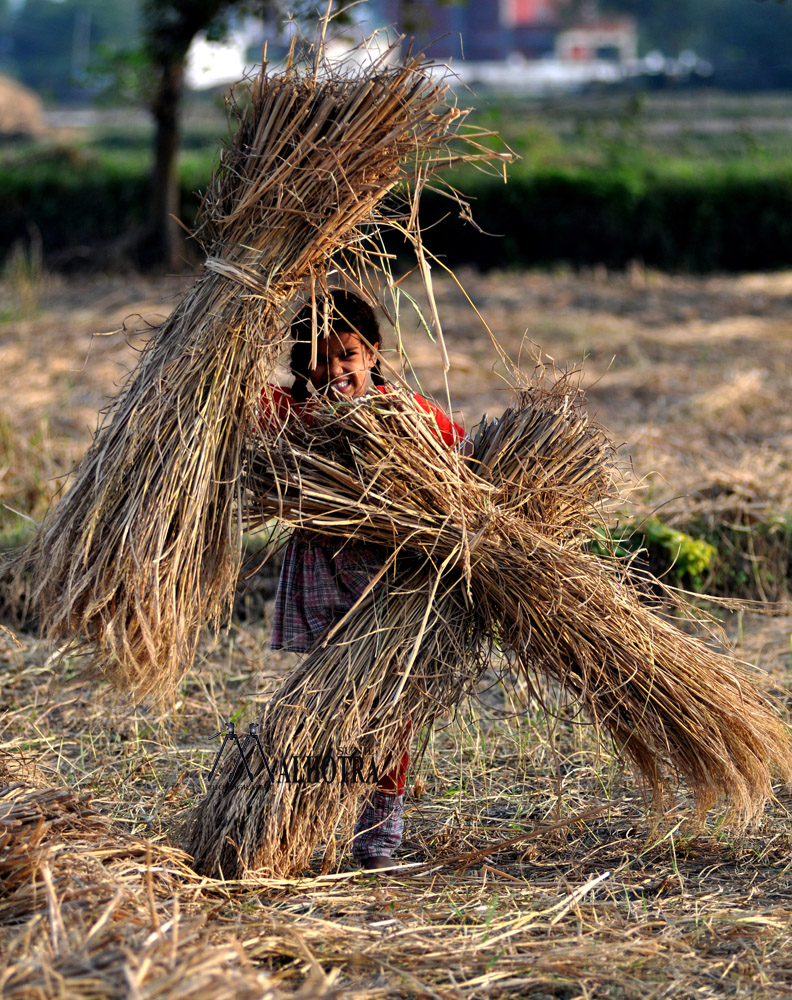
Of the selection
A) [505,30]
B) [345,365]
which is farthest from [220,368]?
[505,30]

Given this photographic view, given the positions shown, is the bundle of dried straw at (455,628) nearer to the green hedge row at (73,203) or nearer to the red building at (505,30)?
the green hedge row at (73,203)

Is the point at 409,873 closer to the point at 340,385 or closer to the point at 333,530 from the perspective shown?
the point at 333,530

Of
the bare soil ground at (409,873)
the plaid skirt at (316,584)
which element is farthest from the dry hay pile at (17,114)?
the plaid skirt at (316,584)

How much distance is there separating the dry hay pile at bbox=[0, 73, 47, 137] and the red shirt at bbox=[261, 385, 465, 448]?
21022 millimetres

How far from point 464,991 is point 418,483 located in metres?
0.96

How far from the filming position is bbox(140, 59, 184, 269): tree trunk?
10289mm

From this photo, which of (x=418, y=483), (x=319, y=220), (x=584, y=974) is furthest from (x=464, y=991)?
(x=319, y=220)

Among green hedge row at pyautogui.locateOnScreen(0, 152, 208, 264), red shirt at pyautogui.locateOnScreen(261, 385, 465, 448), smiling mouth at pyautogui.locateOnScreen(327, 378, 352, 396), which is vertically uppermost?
green hedge row at pyautogui.locateOnScreen(0, 152, 208, 264)

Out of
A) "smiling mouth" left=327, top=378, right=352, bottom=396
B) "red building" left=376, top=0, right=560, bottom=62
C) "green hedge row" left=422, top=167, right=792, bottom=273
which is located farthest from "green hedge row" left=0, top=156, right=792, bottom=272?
"red building" left=376, top=0, right=560, bottom=62

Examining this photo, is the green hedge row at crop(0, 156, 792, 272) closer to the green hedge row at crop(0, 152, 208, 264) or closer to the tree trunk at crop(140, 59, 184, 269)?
the green hedge row at crop(0, 152, 208, 264)

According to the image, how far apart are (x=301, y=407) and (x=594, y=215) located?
10.8 m

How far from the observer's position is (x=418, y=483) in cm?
222

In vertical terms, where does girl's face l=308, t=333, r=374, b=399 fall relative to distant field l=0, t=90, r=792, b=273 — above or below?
below

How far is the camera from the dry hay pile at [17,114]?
2176cm
